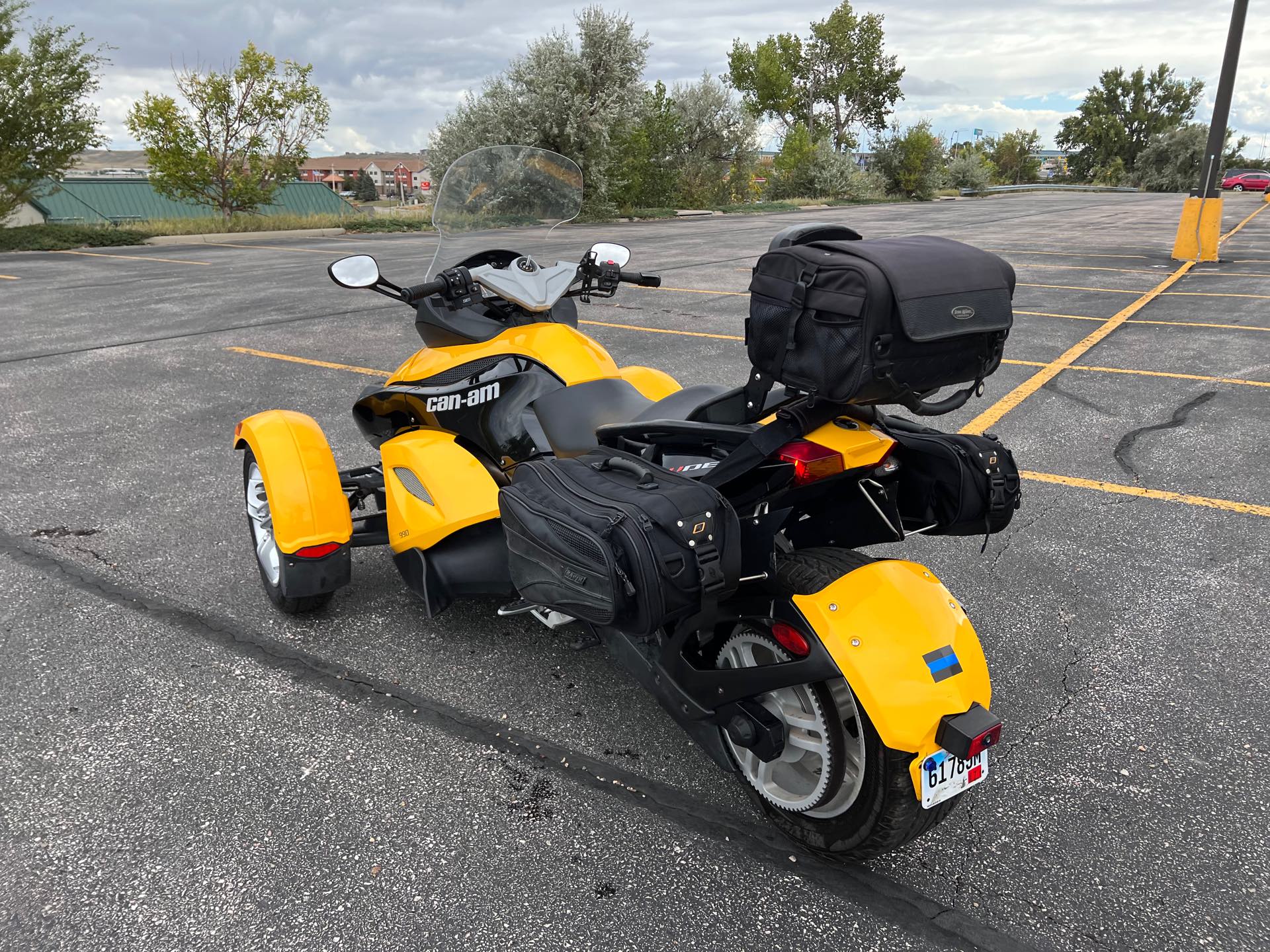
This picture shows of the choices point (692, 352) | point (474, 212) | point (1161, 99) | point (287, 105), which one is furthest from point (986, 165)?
point (474, 212)

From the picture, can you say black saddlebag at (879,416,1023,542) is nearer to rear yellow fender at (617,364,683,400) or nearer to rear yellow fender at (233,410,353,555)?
rear yellow fender at (617,364,683,400)

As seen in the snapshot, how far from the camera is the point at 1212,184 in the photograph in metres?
13.6

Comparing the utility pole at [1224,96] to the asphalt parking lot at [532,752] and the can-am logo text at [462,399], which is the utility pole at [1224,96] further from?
the can-am logo text at [462,399]

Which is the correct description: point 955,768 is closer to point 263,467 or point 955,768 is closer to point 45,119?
point 263,467

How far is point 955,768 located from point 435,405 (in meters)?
2.07

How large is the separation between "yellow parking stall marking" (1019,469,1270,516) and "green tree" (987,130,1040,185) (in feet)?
254

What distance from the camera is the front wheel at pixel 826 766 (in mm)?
1908

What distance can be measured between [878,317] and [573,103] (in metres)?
24.9

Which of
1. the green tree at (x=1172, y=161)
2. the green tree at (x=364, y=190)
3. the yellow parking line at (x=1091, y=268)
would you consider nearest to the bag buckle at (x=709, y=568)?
the yellow parking line at (x=1091, y=268)

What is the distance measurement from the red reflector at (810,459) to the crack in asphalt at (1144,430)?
138 inches

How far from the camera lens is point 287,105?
75.3 feet

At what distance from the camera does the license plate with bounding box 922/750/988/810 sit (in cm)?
185

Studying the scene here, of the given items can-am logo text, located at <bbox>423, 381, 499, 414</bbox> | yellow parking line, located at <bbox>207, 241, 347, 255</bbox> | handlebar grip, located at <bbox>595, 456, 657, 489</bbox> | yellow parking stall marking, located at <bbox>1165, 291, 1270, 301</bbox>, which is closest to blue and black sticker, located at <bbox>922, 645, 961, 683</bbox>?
handlebar grip, located at <bbox>595, 456, 657, 489</bbox>

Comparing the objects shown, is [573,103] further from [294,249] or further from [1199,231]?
[1199,231]
